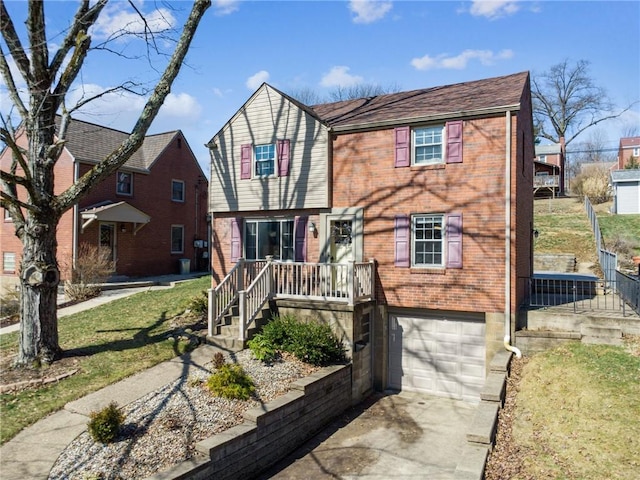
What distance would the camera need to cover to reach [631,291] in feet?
37.1

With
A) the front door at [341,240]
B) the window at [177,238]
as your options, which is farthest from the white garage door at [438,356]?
the window at [177,238]

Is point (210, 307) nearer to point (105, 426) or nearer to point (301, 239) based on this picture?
point (301, 239)

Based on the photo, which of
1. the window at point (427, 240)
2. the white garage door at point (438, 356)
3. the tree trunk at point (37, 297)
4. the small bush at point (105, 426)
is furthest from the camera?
the window at point (427, 240)

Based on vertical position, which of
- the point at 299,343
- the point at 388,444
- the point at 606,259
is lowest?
the point at 388,444

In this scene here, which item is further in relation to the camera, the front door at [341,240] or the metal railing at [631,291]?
the front door at [341,240]

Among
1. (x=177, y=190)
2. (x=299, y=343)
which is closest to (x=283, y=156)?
(x=299, y=343)

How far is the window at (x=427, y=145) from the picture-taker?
40.0 ft

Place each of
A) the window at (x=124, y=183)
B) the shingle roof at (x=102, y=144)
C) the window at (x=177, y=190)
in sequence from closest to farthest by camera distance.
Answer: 1. the shingle roof at (x=102, y=144)
2. the window at (x=124, y=183)
3. the window at (x=177, y=190)

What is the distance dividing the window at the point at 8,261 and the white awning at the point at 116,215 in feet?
21.9

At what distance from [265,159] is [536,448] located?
10.7 meters

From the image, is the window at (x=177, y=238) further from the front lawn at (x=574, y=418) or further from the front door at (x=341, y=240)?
the front lawn at (x=574, y=418)

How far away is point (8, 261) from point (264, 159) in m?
18.4

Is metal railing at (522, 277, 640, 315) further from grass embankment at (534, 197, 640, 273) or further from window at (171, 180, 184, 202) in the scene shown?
window at (171, 180, 184, 202)

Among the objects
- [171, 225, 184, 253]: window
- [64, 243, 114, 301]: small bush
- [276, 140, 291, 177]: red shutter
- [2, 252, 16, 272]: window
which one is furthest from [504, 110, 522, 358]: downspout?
[2, 252, 16, 272]: window
